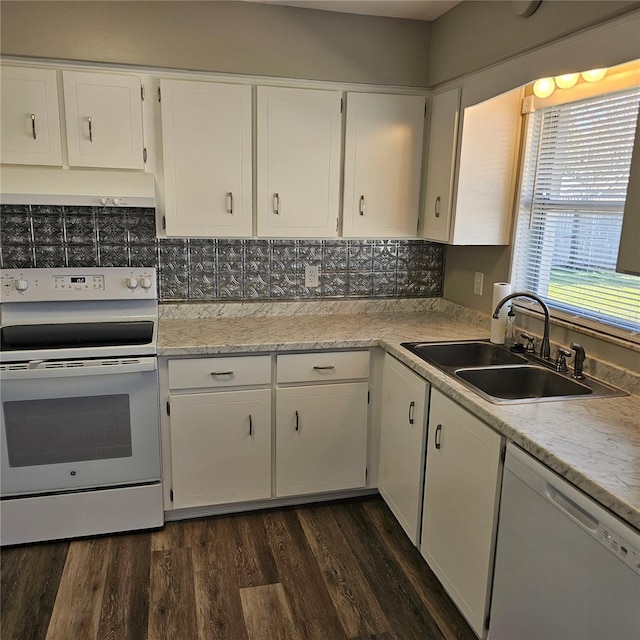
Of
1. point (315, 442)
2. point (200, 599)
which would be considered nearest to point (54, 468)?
point (200, 599)

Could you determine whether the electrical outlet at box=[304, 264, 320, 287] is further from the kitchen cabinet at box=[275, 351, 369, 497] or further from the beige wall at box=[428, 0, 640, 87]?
the beige wall at box=[428, 0, 640, 87]

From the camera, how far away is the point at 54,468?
240cm

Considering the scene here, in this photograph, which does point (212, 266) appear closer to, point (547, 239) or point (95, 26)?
point (95, 26)

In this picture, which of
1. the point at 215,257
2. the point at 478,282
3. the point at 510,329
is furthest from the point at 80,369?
the point at 478,282

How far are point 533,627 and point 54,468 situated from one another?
1982 mm

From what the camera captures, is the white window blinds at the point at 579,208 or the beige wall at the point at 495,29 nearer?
the beige wall at the point at 495,29

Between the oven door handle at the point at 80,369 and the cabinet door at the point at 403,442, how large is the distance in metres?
1.09

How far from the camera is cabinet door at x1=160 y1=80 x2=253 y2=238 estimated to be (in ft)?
8.31

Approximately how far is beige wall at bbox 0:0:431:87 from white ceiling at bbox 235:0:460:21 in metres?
0.04

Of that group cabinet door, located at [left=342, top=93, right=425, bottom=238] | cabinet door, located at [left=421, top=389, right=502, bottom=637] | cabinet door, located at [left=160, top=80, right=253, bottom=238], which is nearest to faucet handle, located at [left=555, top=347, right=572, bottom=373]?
cabinet door, located at [left=421, top=389, right=502, bottom=637]

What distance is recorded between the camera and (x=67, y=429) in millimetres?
2379

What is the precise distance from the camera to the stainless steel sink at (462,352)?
246 cm

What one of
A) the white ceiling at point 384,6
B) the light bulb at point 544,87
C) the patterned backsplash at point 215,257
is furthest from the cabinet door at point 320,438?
the white ceiling at point 384,6

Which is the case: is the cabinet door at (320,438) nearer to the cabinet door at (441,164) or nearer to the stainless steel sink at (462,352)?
the stainless steel sink at (462,352)
